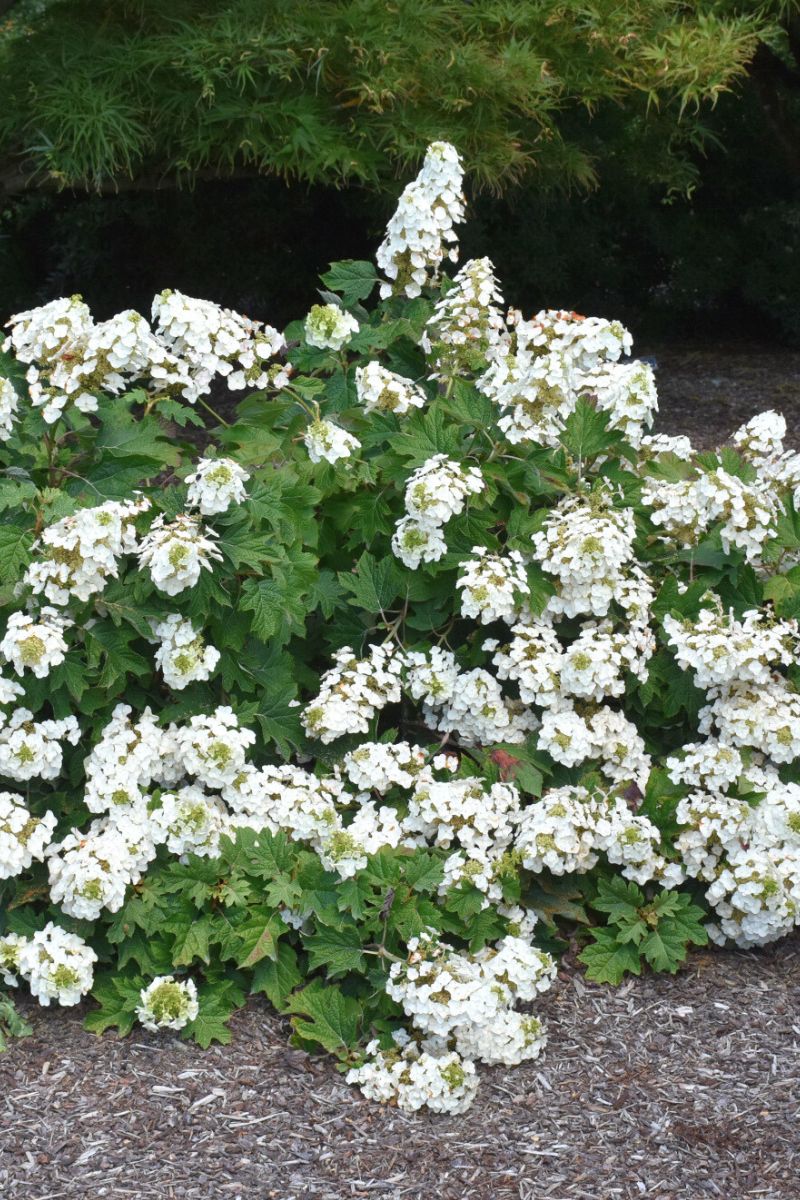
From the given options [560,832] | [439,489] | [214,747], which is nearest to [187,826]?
[214,747]

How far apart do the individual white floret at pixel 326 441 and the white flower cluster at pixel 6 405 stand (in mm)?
658

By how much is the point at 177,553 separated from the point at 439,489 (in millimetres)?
598

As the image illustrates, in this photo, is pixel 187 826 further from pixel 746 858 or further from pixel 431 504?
pixel 746 858

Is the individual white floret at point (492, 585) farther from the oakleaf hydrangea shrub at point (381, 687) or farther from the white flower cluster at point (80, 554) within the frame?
the white flower cluster at point (80, 554)

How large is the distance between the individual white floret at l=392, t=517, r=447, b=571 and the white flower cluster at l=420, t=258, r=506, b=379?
1.83 ft

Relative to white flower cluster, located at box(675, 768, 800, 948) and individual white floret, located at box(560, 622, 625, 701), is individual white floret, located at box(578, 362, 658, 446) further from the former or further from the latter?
white flower cluster, located at box(675, 768, 800, 948)

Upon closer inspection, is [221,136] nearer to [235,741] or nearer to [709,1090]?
[235,741]

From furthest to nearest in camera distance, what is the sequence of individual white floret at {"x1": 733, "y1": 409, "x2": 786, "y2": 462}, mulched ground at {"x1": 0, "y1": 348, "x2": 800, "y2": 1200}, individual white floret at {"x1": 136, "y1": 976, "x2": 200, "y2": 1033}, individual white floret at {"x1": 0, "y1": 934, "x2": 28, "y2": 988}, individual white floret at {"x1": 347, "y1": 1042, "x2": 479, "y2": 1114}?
individual white floret at {"x1": 733, "y1": 409, "x2": 786, "y2": 462}
individual white floret at {"x1": 0, "y1": 934, "x2": 28, "y2": 988}
individual white floret at {"x1": 136, "y1": 976, "x2": 200, "y2": 1033}
individual white floret at {"x1": 347, "y1": 1042, "x2": 479, "y2": 1114}
mulched ground at {"x1": 0, "y1": 348, "x2": 800, "y2": 1200}

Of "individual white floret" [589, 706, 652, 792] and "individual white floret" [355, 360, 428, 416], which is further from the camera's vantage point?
"individual white floret" [355, 360, 428, 416]

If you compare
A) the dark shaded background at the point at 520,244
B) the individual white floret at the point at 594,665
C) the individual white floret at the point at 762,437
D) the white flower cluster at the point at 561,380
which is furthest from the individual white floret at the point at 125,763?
the dark shaded background at the point at 520,244

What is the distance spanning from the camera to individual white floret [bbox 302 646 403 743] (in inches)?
122

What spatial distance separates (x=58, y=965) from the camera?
287cm

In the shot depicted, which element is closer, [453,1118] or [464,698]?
[453,1118]

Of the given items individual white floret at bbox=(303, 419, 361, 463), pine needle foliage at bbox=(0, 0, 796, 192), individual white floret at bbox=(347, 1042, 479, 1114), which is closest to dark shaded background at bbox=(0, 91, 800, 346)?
pine needle foliage at bbox=(0, 0, 796, 192)
